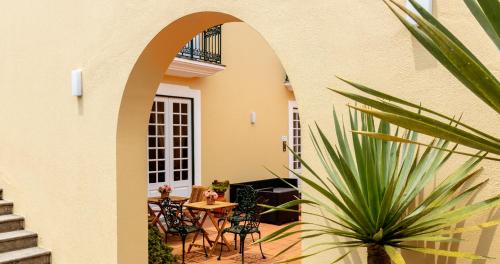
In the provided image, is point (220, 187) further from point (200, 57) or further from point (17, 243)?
point (17, 243)

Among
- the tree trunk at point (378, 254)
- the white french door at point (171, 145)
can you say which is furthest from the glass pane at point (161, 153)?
the tree trunk at point (378, 254)

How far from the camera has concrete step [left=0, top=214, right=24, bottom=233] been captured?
18.4 feet

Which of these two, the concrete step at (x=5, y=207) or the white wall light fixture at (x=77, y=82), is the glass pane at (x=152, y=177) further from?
the white wall light fixture at (x=77, y=82)

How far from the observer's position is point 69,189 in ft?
16.3

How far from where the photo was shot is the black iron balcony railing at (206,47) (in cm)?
1005

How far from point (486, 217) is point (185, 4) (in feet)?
8.75

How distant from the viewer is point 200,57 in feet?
34.1

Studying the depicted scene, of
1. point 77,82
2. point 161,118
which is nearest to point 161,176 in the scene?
point 161,118

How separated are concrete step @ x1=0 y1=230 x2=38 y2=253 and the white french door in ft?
13.8

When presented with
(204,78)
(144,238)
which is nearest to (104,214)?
(144,238)

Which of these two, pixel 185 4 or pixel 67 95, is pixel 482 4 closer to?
pixel 185 4

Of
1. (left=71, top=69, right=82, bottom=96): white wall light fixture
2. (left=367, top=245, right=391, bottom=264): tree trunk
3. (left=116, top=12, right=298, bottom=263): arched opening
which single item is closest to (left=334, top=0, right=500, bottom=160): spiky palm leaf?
(left=367, top=245, right=391, bottom=264): tree trunk

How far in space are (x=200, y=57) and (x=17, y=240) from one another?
612 cm

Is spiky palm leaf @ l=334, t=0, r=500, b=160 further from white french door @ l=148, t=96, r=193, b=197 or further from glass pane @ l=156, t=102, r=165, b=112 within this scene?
glass pane @ l=156, t=102, r=165, b=112
